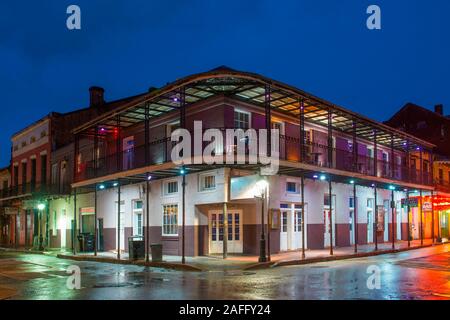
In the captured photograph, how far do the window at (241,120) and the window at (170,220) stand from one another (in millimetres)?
4616

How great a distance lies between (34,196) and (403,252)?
21.9m

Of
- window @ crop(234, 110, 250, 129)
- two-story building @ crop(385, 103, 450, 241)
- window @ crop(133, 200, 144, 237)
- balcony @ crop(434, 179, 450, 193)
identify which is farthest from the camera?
two-story building @ crop(385, 103, 450, 241)

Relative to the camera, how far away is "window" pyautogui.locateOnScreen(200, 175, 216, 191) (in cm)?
2036

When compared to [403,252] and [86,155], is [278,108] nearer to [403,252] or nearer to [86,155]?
[403,252]

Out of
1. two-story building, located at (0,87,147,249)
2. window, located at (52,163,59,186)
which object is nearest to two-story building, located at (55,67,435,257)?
two-story building, located at (0,87,147,249)

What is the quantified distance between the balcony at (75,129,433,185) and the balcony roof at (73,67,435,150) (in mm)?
1461

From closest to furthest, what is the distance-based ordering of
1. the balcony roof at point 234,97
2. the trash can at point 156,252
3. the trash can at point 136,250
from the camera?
the balcony roof at point 234,97 < the trash can at point 156,252 < the trash can at point 136,250

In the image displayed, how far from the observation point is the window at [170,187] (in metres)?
22.3

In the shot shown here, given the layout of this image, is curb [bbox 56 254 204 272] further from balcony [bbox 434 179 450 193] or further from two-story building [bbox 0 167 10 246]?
balcony [bbox 434 179 450 193]

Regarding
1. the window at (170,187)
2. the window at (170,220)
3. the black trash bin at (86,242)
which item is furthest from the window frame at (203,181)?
the black trash bin at (86,242)

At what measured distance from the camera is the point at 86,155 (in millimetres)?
29391

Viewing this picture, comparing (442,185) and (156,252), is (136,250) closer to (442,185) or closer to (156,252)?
(156,252)

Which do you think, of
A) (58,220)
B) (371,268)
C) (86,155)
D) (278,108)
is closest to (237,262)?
(371,268)

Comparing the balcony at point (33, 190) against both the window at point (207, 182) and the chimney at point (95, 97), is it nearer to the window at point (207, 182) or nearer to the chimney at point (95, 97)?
the chimney at point (95, 97)
